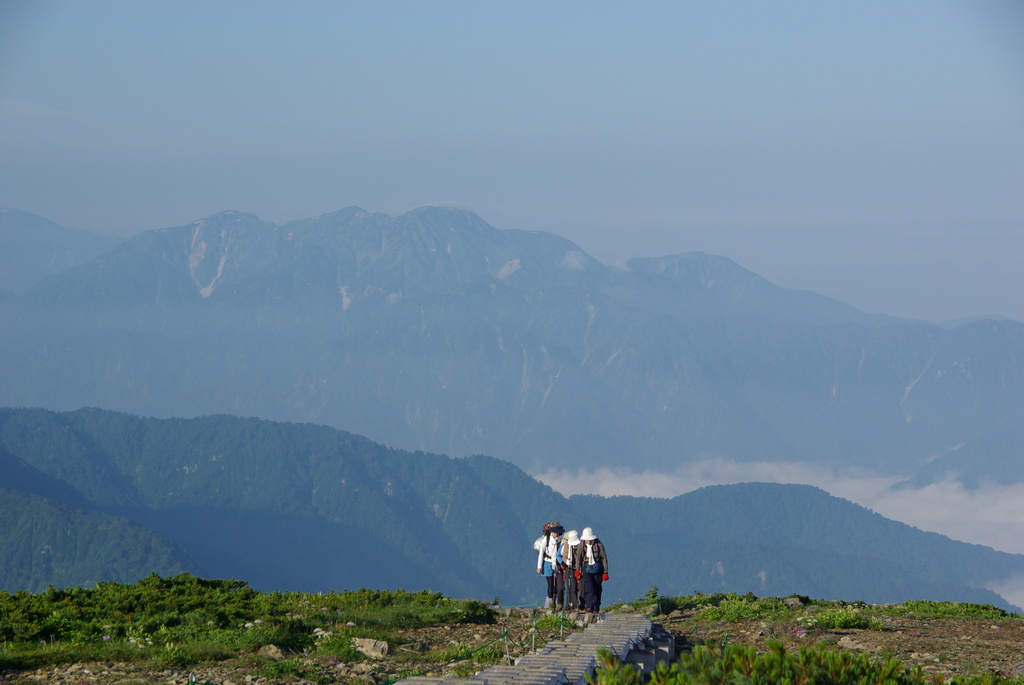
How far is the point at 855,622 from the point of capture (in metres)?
30.3

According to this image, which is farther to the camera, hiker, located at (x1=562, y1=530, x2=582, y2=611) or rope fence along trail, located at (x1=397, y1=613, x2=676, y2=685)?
hiker, located at (x1=562, y1=530, x2=582, y2=611)

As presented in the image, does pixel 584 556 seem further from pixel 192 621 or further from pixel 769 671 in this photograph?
pixel 769 671

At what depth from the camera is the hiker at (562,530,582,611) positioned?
104ft

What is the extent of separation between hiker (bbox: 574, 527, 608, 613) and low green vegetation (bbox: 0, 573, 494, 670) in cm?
256

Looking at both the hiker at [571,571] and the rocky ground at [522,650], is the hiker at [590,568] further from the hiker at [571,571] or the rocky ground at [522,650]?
the rocky ground at [522,650]

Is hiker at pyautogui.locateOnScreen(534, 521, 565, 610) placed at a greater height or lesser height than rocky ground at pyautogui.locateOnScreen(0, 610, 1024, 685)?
greater

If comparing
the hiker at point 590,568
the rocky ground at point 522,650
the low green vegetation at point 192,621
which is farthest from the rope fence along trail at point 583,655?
the low green vegetation at point 192,621

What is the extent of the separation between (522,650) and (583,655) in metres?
→ 4.04

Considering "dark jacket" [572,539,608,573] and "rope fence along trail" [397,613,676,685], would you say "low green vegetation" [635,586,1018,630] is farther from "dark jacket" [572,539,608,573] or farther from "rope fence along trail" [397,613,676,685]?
"rope fence along trail" [397,613,676,685]

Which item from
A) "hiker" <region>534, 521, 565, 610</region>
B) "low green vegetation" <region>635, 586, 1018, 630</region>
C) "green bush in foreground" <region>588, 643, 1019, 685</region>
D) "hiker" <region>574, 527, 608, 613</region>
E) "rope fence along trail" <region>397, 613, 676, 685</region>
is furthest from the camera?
"hiker" <region>534, 521, 565, 610</region>

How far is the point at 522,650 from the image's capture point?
25.2 metres

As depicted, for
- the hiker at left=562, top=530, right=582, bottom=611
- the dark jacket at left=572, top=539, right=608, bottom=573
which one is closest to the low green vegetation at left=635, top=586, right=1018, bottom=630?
the hiker at left=562, top=530, right=582, bottom=611

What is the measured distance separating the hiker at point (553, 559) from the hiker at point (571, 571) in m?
0.21

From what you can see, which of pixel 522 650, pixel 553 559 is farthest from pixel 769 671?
pixel 553 559
